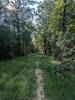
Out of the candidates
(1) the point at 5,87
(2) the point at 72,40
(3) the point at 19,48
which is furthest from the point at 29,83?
(3) the point at 19,48

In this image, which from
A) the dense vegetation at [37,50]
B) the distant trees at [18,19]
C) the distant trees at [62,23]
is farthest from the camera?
the distant trees at [18,19]

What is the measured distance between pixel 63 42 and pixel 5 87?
30.2 feet

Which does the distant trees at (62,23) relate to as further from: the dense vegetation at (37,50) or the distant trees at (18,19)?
the distant trees at (18,19)

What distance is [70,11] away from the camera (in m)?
25.1

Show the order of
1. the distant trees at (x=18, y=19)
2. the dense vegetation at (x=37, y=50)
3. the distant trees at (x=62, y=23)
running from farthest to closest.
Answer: the distant trees at (x=18, y=19)
the distant trees at (x=62, y=23)
the dense vegetation at (x=37, y=50)

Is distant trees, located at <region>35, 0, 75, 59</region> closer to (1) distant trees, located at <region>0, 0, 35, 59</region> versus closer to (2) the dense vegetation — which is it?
(2) the dense vegetation

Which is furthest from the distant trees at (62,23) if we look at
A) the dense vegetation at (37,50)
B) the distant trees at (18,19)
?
the distant trees at (18,19)

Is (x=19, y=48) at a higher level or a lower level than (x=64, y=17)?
lower

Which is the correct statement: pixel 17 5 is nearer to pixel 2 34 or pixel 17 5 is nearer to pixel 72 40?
pixel 2 34

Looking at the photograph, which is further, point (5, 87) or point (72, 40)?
point (72, 40)

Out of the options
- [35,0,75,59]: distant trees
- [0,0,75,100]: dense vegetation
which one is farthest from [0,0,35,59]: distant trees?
[35,0,75,59]: distant trees

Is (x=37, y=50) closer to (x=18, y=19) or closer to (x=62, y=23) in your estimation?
(x=18, y=19)

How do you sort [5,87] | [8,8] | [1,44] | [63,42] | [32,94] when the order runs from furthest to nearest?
1. [8,8]
2. [1,44]
3. [63,42]
4. [5,87]
5. [32,94]

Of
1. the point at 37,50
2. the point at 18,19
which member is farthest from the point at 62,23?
the point at 37,50
